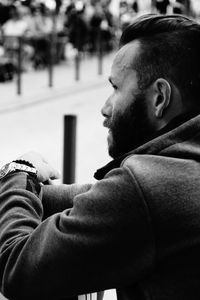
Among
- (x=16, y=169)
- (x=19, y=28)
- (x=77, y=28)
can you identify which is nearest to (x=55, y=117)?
(x=19, y=28)

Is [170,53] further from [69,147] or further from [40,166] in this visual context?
[69,147]

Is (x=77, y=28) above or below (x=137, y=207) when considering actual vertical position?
below

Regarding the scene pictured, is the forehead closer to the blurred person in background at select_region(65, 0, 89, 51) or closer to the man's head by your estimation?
the man's head

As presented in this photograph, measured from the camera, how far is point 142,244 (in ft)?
4.68

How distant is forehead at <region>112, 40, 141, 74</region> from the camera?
5.32 ft

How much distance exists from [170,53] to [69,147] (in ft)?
9.41

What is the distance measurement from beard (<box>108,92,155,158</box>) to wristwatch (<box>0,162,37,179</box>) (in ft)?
0.99

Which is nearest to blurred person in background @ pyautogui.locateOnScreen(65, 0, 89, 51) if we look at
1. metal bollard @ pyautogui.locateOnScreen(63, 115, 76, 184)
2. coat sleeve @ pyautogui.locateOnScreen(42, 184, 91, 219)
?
metal bollard @ pyautogui.locateOnScreen(63, 115, 76, 184)

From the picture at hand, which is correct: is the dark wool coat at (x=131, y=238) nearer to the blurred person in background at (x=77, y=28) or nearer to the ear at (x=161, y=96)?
the ear at (x=161, y=96)

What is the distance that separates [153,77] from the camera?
62.0 inches

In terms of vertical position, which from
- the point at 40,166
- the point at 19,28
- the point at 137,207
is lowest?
the point at 19,28

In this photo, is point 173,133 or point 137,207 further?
point 173,133

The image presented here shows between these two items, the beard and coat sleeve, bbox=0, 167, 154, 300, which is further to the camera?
the beard

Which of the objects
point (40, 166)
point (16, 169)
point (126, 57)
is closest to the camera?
point (126, 57)
